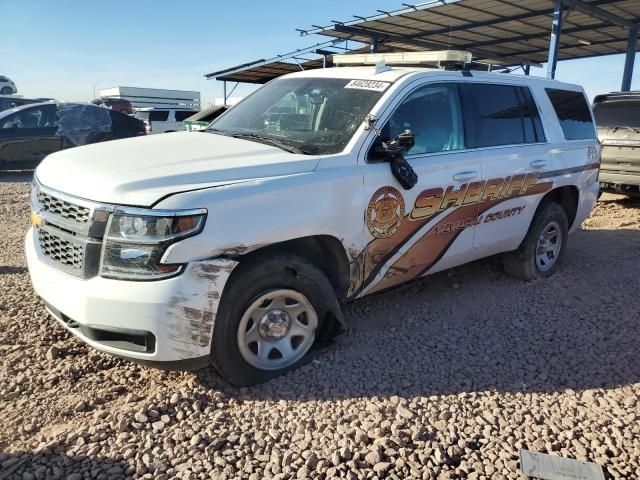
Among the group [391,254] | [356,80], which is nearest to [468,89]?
[356,80]

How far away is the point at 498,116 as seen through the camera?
180 inches

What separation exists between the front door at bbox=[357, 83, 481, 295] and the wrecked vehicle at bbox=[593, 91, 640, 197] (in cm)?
578

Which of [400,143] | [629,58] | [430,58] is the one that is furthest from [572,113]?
[629,58]

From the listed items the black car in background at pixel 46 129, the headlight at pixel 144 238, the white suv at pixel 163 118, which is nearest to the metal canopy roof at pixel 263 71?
the white suv at pixel 163 118

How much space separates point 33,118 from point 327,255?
1116 cm

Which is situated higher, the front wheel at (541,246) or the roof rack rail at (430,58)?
the roof rack rail at (430,58)

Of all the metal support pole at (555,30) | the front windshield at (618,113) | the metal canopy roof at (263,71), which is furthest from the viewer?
the metal canopy roof at (263,71)

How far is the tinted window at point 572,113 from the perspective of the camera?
5273 mm

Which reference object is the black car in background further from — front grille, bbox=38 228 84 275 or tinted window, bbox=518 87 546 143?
tinted window, bbox=518 87 546 143

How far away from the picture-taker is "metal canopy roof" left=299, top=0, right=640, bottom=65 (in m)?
11.1

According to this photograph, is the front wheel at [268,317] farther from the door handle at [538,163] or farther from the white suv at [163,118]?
the white suv at [163,118]

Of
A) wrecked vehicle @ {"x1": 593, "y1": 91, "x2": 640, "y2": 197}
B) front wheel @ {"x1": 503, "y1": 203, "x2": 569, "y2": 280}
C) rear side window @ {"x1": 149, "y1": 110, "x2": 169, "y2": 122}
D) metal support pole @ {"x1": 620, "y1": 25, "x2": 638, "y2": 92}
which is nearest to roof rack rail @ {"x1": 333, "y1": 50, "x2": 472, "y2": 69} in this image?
front wheel @ {"x1": 503, "y1": 203, "x2": 569, "y2": 280}

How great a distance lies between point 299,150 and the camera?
341 cm

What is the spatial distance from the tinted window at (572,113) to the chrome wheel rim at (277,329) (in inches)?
140
